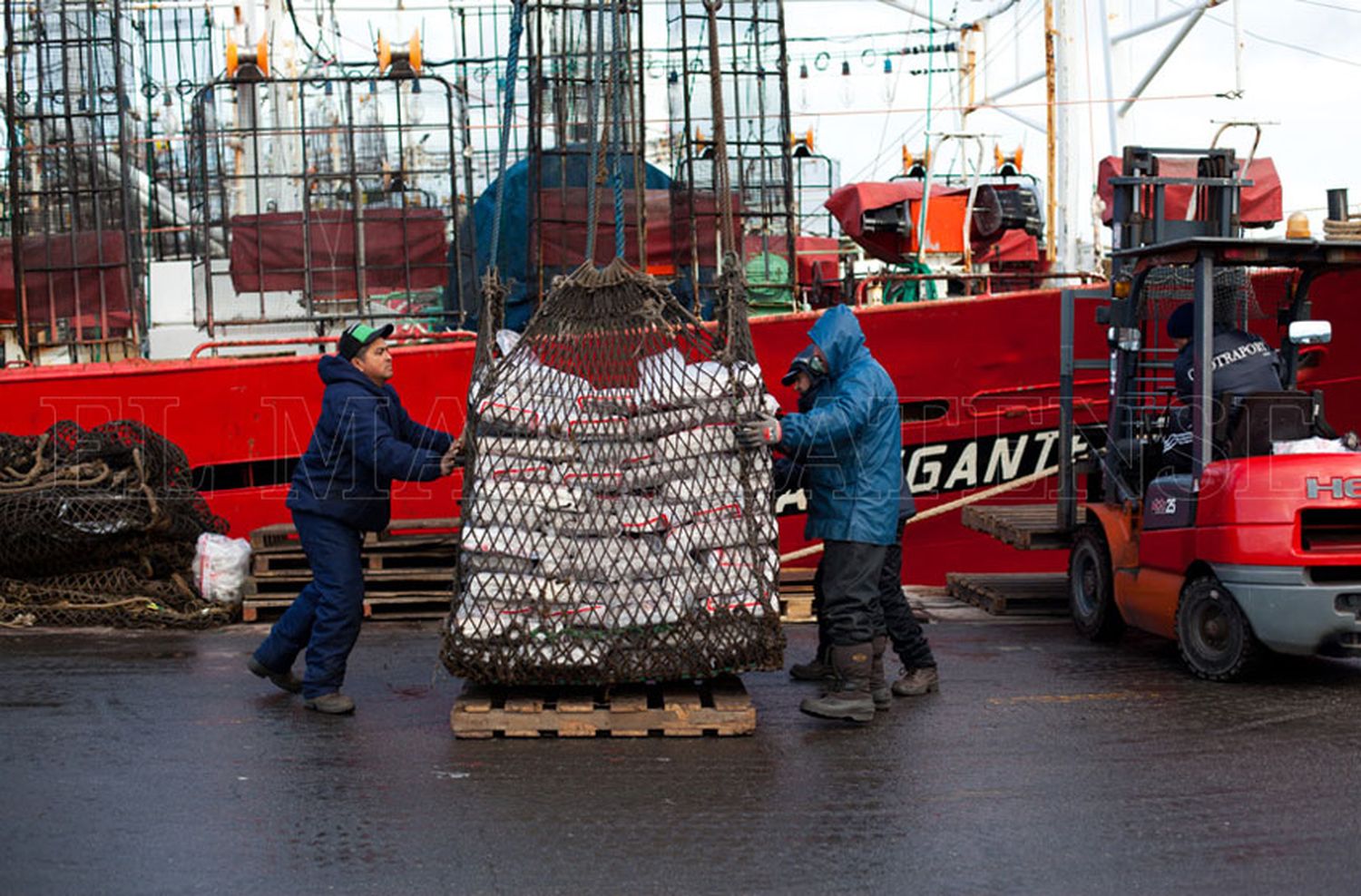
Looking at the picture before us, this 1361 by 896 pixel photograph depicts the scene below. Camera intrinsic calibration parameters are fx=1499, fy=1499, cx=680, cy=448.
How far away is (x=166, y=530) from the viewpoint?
10.3m

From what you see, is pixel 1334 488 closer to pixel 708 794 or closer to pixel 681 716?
pixel 681 716

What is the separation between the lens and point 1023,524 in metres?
9.72

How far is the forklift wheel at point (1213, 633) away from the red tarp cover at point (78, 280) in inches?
353

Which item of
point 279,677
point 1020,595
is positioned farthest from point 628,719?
point 1020,595

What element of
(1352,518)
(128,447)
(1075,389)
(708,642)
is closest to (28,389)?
(128,447)

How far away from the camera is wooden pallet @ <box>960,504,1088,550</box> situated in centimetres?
942

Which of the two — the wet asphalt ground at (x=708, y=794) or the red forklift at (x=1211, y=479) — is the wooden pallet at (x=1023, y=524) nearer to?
the red forklift at (x=1211, y=479)

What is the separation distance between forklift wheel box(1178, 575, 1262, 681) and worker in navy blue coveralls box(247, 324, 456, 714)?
3.91 metres

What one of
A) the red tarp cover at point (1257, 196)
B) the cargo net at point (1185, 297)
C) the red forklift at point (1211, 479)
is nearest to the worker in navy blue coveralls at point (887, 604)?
the red forklift at point (1211, 479)

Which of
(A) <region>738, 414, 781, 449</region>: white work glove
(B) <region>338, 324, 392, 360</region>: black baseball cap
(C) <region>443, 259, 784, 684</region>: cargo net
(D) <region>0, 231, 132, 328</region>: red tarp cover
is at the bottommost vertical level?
(C) <region>443, 259, 784, 684</region>: cargo net

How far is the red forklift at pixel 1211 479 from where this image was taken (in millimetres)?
7293

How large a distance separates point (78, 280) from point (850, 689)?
8605mm

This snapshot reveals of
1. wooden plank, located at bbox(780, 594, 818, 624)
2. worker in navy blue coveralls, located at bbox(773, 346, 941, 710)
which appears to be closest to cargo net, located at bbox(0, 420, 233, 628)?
wooden plank, located at bbox(780, 594, 818, 624)

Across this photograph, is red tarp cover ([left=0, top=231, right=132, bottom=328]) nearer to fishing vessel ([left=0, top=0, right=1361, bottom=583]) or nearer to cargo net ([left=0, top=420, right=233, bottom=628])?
fishing vessel ([left=0, top=0, right=1361, bottom=583])
